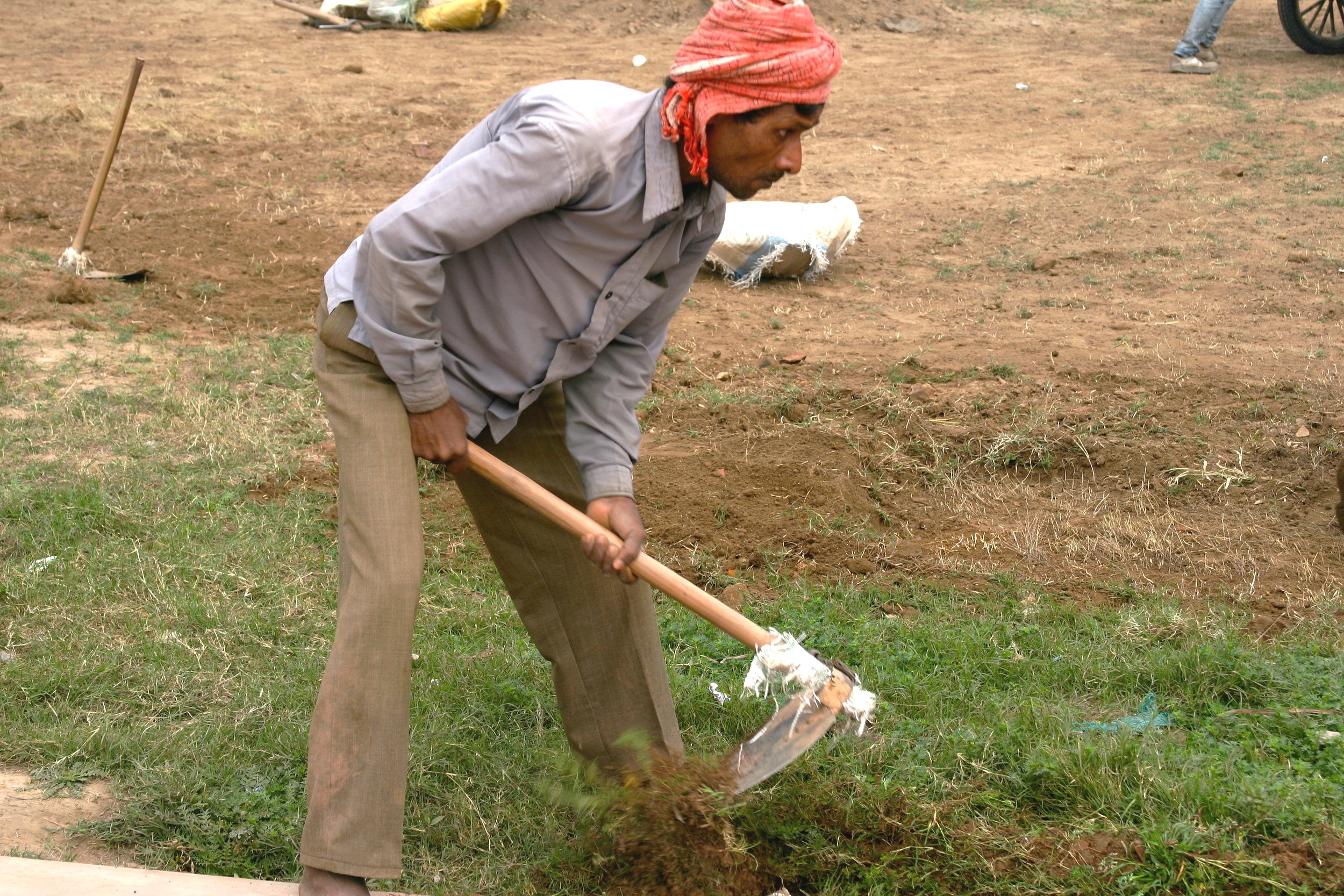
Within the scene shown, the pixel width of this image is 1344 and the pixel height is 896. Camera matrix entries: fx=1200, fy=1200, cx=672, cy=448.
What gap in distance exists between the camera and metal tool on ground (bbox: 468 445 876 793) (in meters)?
2.57

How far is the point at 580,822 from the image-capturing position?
2.74 metres

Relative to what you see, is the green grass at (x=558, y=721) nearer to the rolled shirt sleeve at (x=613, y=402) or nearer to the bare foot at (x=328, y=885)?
the bare foot at (x=328, y=885)

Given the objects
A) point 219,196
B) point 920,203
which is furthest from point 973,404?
point 219,196

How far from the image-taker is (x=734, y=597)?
381 cm

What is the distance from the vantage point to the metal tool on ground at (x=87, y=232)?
22.7 feet

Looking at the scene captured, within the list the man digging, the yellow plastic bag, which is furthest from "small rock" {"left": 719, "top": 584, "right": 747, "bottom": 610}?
the yellow plastic bag

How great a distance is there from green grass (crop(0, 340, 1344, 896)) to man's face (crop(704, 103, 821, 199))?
1346 millimetres

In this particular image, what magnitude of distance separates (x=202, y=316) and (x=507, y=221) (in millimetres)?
4772

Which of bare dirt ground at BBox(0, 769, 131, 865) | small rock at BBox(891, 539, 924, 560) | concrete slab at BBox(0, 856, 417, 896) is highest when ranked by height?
concrete slab at BBox(0, 856, 417, 896)

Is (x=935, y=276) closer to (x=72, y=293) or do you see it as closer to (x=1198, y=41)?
(x=72, y=293)

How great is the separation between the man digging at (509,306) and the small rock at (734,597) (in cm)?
116

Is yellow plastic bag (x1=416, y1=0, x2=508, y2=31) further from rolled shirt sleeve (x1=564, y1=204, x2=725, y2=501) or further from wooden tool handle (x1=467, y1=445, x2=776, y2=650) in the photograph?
wooden tool handle (x1=467, y1=445, x2=776, y2=650)

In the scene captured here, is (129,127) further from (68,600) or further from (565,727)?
(565,727)

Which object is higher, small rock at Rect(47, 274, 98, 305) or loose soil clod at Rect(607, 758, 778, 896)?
loose soil clod at Rect(607, 758, 778, 896)
